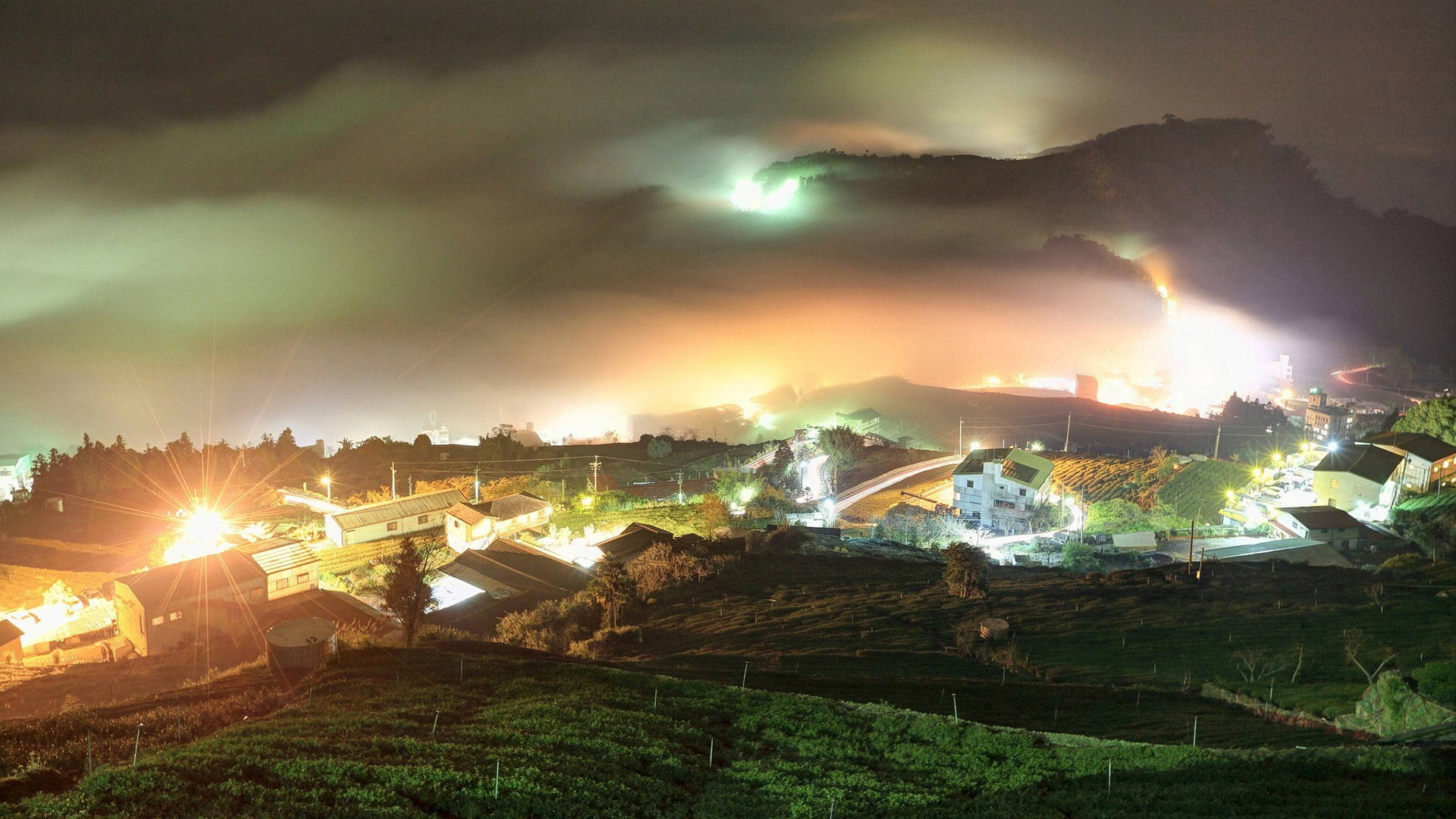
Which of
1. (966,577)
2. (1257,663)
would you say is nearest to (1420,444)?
(966,577)

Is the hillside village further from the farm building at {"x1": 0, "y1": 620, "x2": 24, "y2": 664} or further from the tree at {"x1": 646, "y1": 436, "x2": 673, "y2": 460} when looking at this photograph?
the tree at {"x1": 646, "y1": 436, "x2": 673, "y2": 460}

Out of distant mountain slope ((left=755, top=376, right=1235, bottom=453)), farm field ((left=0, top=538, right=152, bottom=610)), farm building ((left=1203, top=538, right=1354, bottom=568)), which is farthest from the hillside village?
distant mountain slope ((left=755, top=376, right=1235, bottom=453))

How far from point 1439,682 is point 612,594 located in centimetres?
1520

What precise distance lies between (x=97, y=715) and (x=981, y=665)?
14.1 m

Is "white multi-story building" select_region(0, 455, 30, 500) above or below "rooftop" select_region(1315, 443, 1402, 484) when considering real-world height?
below

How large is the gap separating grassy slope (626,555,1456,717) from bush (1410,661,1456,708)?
61.0 inches

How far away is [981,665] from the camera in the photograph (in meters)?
16.3

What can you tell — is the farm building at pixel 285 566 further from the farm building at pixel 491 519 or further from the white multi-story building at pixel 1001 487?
the white multi-story building at pixel 1001 487

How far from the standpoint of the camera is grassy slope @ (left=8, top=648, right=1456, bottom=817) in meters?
7.38

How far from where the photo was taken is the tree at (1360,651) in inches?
567

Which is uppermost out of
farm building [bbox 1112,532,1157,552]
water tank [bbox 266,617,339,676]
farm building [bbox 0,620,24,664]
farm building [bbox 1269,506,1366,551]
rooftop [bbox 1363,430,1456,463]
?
rooftop [bbox 1363,430,1456,463]

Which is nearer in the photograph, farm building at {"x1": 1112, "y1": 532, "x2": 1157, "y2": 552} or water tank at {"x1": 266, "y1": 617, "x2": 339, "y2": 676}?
water tank at {"x1": 266, "y1": 617, "x2": 339, "y2": 676}

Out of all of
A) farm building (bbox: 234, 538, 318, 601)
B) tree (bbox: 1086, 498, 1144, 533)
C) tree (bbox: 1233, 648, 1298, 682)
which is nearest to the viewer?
tree (bbox: 1233, 648, 1298, 682)

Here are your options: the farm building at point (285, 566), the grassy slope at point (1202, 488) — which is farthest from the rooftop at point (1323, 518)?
the farm building at point (285, 566)
